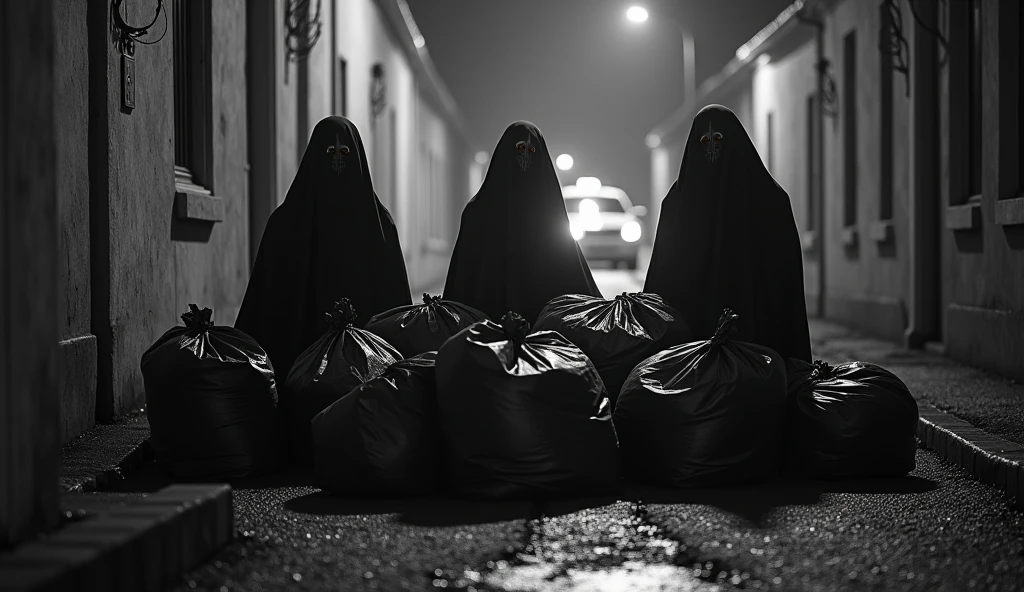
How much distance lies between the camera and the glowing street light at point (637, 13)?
2502 cm

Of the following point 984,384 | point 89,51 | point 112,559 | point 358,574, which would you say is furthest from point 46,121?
point 984,384

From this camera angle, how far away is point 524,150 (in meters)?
6.53

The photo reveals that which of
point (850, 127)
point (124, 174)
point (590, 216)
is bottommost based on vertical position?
point (124, 174)

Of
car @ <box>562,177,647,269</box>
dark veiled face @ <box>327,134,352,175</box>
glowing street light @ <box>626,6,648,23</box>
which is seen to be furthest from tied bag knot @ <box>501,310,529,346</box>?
car @ <box>562,177,647,269</box>

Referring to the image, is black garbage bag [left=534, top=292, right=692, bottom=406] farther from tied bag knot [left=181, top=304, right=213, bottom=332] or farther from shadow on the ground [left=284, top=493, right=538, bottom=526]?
tied bag knot [left=181, top=304, right=213, bottom=332]

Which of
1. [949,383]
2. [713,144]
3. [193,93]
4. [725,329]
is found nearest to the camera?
[725,329]

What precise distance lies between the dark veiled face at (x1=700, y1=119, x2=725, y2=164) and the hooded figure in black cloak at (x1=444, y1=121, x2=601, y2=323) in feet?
2.56

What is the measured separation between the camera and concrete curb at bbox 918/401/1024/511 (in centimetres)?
467

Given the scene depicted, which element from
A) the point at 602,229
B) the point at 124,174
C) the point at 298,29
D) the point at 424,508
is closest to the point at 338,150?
the point at 124,174

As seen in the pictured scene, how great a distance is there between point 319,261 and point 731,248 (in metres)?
2.07

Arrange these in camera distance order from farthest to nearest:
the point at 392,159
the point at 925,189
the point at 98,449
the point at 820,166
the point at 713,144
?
1. the point at 392,159
2. the point at 820,166
3. the point at 925,189
4. the point at 713,144
5. the point at 98,449

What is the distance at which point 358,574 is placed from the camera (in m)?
3.46

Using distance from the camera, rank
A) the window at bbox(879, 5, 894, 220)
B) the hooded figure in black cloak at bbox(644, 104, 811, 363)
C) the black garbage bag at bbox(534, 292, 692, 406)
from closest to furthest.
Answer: the black garbage bag at bbox(534, 292, 692, 406) → the hooded figure in black cloak at bbox(644, 104, 811, 363) → the window at bbox(879, 5, 894, 220)

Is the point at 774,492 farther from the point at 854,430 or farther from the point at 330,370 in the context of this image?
the point at 330,370
